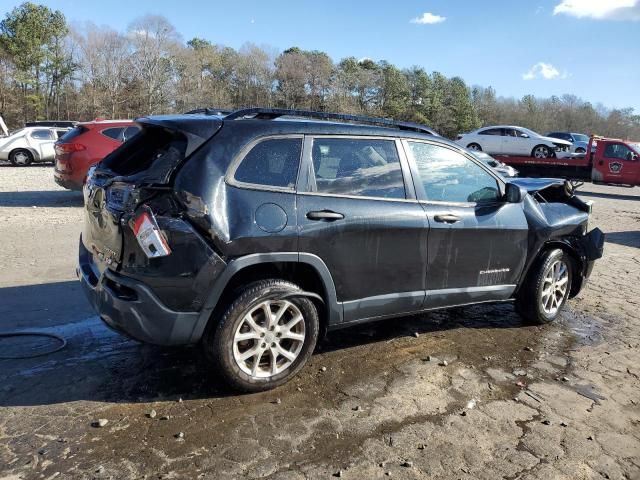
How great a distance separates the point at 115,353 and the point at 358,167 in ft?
7.76

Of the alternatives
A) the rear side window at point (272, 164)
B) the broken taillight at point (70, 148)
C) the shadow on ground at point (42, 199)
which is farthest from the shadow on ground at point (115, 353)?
the shadow on ground at point (42, 199)

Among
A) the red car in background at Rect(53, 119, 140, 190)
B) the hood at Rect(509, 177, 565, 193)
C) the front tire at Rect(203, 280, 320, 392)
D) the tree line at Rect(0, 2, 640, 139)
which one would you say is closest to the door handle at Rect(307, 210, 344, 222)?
the front tire at Rect(203, 280, 320, 392)

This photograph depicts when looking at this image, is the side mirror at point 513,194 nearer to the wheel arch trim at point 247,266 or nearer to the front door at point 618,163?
the wheel arch trim at point 247,266

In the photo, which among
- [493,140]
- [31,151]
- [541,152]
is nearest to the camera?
[31,151]

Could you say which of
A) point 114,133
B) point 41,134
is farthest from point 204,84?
point 114,133

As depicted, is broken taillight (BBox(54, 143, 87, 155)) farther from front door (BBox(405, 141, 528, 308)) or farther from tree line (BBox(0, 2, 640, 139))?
tree line (BBox(0, 2, 640, 139))

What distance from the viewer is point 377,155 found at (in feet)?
13.8

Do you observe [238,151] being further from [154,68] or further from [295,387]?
[154,68]

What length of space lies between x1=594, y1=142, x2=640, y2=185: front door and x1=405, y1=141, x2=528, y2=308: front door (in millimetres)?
17656

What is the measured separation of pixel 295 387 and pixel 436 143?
226 centimetres

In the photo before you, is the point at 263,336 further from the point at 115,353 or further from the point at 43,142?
the point at 43,142

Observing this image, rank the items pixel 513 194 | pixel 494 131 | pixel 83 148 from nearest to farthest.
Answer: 1. pixel 513 194
2. pixel 83 148
3. pixel 494 131

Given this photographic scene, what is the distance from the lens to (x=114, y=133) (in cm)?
1123

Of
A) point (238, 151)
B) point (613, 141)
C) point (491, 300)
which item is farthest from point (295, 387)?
point (613, 141)
